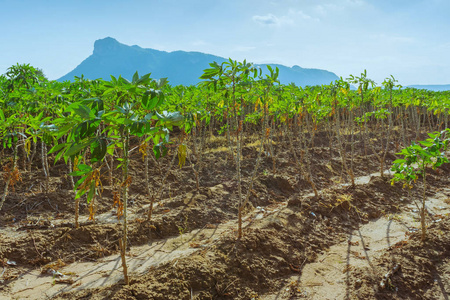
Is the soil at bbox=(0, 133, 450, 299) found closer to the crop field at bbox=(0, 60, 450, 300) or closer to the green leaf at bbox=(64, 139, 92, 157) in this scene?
the crop field at bbox=(0, 60, 450, 300)

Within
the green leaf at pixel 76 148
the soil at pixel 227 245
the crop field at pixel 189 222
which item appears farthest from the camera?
the soil at pixel 227 245

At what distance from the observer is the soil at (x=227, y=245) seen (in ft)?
10.4

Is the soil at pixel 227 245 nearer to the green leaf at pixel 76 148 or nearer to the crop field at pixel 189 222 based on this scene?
the crop field at pixel 189 222

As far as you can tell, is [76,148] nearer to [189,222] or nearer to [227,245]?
[227,245]

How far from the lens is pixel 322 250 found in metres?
4.26

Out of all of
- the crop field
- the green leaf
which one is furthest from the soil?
the green leaf

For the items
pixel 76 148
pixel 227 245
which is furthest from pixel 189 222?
pixel 76 148

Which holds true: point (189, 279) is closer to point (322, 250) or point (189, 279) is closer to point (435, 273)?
point (322, 250)

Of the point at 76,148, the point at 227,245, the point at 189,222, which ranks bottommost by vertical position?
the point at 189,222

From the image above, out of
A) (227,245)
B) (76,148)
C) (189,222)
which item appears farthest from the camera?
(189,222)

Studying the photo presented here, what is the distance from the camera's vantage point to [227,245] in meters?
3.68

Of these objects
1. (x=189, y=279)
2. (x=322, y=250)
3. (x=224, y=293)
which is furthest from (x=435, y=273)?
(x=189, y=279)

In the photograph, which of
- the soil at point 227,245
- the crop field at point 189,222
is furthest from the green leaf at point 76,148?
Result: the soil at point 227,245

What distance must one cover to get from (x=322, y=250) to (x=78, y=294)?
3.24 m
